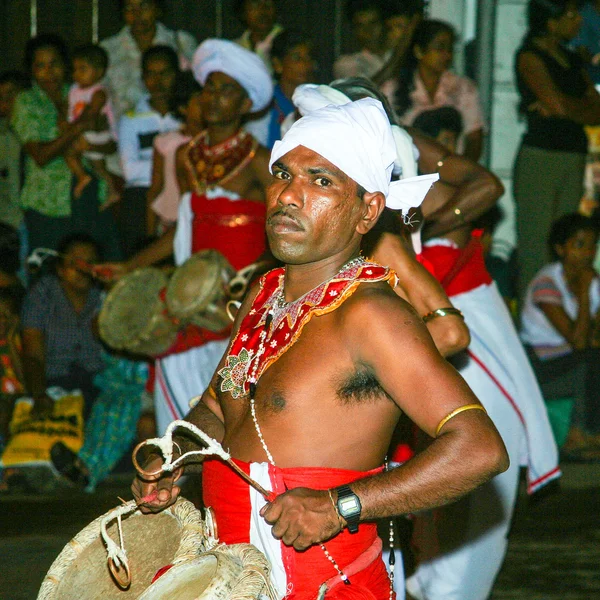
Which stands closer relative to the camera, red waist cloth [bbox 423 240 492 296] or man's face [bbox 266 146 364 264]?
man's face [bbox 266 146 364 264]

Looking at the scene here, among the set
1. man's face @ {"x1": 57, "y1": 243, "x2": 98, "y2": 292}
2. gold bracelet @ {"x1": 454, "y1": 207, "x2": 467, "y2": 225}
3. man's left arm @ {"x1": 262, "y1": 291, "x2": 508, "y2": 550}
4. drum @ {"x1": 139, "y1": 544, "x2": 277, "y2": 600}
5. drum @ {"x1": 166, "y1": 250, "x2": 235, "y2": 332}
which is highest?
man's left arm @ {"x1": 262, "y1": 291, "x2": 508, "y2": 550}

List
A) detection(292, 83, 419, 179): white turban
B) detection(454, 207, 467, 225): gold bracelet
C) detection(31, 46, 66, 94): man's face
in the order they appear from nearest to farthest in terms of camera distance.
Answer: detection(292, 83, 419, 179): white turban → detection(454, 207, 467, 225): gold bracelet → detection(31, 46, 66, 94): man's face

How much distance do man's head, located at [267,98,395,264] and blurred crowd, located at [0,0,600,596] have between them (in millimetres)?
4324

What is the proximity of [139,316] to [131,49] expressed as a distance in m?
3.28

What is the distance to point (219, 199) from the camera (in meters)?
6.57

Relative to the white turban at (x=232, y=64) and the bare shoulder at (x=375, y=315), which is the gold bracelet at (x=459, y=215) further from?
the bare shoulder at (x=375, y=315)

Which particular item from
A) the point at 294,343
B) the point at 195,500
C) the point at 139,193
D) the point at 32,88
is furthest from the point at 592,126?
the point at 294,343

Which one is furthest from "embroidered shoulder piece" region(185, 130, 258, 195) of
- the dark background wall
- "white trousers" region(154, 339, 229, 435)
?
the dark background wall

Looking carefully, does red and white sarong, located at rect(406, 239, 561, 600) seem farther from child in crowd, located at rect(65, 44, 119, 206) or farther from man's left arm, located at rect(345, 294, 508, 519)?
child in crowd, located at rect(65, 44, 119, 206)

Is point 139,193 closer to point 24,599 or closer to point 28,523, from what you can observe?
point 28,523

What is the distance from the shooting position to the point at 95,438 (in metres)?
7.38

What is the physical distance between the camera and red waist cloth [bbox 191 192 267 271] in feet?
21.3

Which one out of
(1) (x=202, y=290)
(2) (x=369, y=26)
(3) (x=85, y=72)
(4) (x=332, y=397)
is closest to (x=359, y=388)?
(4) (x=332, y=397)

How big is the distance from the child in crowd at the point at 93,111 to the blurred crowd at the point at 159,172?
0.04 ft
